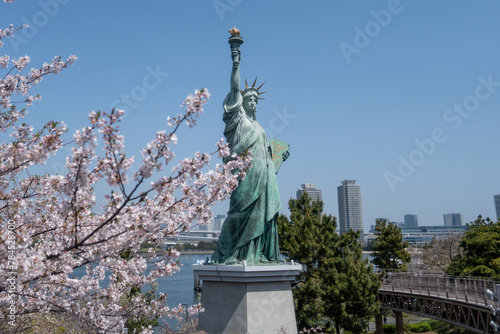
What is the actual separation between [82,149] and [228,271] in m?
7.45

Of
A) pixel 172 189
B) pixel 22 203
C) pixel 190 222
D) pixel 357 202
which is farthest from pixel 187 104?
pixel 357 202

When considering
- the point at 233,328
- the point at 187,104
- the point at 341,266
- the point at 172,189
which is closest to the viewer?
the point at 187,104

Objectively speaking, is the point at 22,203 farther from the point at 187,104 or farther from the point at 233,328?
the point at 233,328

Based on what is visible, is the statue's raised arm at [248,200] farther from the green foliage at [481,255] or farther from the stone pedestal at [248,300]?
the green foliage at [481,255]

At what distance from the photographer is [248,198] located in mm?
11938

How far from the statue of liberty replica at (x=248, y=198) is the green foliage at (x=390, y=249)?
19.4 metres

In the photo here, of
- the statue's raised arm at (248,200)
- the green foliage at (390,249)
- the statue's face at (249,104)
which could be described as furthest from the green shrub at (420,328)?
the statue's face at (249,104)

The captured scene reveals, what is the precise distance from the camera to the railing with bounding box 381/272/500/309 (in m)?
13.5

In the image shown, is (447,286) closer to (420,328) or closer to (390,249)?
(420,328)

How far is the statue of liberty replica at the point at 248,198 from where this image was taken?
1181 cm

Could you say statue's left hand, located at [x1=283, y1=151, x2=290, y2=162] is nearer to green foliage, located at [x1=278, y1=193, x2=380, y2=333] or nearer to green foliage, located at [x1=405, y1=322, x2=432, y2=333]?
green foliage, located at [x1=278, y1=193, x2=380, y2=333]

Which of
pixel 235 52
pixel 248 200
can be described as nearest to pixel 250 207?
pixel 248 200

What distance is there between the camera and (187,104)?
14.5 feet

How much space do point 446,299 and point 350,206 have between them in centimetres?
16333
